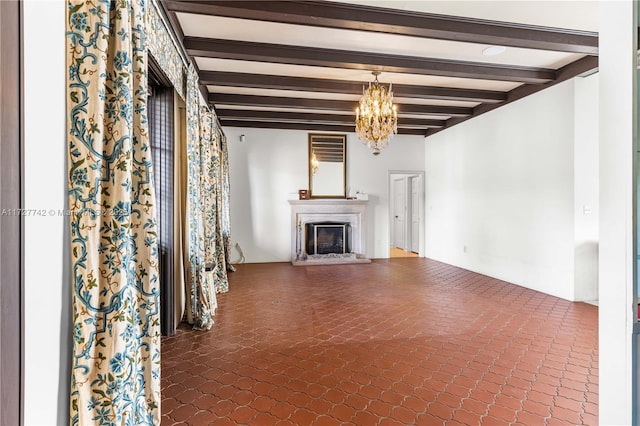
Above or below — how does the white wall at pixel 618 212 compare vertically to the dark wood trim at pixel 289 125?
below

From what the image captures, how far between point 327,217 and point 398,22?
15.9 ft

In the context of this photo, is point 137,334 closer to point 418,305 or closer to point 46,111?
point 46,111

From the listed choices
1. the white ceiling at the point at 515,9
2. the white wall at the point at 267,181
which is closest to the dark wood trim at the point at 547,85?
the white ceiling at the point at 515,9

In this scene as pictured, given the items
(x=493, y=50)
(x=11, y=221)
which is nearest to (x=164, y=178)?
(x=11, y=221)

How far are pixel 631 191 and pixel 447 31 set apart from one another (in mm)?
2406

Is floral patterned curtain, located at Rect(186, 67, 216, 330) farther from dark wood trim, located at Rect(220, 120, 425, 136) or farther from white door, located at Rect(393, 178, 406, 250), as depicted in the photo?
white door, located at Rect(393, 178, 406, 250)

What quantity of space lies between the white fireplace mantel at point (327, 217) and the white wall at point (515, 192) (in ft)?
5.89

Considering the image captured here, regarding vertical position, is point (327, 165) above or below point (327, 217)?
above

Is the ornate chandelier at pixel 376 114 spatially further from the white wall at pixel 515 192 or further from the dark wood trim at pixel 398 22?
the white wall at pixel 515 192

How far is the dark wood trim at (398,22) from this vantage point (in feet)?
9.16

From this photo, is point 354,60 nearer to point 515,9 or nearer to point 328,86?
point 328,86

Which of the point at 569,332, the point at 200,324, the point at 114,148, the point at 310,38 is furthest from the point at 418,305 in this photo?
the point at 114,148

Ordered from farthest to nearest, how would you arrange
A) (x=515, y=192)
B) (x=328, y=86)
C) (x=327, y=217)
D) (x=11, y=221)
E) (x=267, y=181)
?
(x=327, y=217), (x=267, y=181), (x=515, y=192), (x=328, y=86), (x=11, y=221)

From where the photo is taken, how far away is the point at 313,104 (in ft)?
19.0
